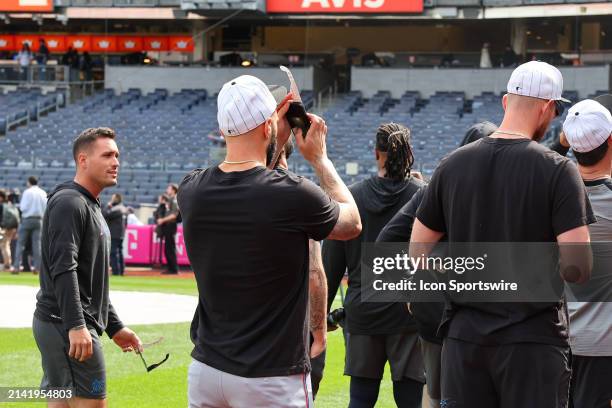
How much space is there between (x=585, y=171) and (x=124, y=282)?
17.3 metres

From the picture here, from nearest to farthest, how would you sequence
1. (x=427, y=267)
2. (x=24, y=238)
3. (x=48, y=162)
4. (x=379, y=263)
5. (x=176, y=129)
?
(x=427, y=267) → (x=379, y=263) → (x=24, y=238) → (x=48, y=162) → (x=176, y=129)

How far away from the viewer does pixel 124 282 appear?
2189 cm

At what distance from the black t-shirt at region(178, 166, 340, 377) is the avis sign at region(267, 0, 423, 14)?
129 feet

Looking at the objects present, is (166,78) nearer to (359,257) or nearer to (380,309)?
(359,257)

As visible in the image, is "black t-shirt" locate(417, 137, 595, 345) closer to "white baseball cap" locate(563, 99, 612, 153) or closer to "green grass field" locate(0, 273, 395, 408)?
"white baseball cap" locate(563, 99, 612, 153)

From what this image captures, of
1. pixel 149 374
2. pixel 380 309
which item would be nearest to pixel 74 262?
pixel 380 309

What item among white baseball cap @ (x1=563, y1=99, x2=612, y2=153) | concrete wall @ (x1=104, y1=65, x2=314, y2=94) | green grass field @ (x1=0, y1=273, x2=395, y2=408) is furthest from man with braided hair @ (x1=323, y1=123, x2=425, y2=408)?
concrete wall @ (x1=104, y1=65, x2=314, y2=94)

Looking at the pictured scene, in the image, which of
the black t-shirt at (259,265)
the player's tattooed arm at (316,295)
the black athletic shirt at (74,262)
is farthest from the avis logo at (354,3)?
the black t-shirt at (259,265)

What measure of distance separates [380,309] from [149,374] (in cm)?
479

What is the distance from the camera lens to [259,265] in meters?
4.20

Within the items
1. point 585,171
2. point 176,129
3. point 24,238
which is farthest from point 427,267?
point 176,129

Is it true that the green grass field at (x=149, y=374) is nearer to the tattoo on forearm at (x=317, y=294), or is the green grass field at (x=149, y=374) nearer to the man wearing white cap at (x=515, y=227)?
the tattoo on forearm at (x=317, y=294)

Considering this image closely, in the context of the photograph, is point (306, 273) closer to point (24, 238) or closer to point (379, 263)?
point (379, 263)

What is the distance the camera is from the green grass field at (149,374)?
31.2 ft
